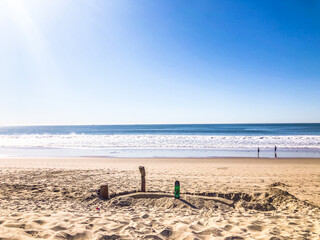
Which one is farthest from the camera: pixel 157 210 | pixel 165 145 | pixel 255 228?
pixel 165 145

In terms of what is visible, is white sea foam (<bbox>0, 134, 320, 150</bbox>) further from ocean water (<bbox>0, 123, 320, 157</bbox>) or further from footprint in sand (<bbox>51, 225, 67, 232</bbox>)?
footprint in sand (<bbox>51, 225, 67, 232</bbox>)

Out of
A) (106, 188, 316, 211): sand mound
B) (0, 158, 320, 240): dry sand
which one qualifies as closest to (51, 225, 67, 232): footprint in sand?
(0, 158, 320, 240): dry sand

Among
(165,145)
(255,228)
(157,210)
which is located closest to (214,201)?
Result: (157,210)

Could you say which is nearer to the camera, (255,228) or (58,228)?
(58,228)

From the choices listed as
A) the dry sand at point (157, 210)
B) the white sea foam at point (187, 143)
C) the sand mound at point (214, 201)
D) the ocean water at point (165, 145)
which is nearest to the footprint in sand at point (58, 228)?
the dry sand at point (157, 210)

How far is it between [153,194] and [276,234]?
4405 mm

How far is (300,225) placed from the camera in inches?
203

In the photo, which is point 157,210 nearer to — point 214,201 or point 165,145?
point 214,201

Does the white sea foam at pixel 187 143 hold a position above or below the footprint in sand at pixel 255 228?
below

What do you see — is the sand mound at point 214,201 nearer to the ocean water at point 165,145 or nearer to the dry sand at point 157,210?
the dry sand at point 157,210

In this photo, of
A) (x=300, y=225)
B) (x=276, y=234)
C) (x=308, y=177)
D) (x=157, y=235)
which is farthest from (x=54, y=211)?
(x=308, y=177)

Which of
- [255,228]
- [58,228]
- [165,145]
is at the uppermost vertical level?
[58,228]

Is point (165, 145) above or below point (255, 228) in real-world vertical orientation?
below

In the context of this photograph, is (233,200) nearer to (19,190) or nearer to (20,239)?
(20,239)
